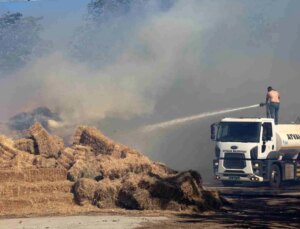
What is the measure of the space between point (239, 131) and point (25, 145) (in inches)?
415

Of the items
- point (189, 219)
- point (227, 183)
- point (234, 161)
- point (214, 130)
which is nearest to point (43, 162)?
point (189, 219)

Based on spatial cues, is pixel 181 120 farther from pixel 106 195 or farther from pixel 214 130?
pixel 106 195

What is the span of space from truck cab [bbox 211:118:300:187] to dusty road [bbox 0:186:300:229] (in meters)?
7.57

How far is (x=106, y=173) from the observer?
2480 centimetres

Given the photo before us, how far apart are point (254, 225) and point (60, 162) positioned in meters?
8.61

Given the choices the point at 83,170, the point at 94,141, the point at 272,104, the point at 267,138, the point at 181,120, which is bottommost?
the point at 83,170

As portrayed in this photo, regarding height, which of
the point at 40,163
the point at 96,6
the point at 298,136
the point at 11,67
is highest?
the point at 96,6

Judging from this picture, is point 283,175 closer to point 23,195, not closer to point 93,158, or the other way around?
point 93,158

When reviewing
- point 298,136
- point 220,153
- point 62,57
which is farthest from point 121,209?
point 62,57

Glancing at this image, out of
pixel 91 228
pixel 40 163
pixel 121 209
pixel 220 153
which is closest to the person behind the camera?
pixel 91 228

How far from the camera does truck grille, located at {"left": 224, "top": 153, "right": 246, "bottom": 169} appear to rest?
107 ft

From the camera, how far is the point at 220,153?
33094 mm

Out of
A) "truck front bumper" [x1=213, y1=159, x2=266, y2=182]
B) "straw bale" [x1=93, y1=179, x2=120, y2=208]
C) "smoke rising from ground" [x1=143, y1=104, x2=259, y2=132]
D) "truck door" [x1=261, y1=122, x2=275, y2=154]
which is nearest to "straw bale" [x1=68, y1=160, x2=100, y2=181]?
"straw bale" [x1=93, y1=179, x2=120, y2=208]

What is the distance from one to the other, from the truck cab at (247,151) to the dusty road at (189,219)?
7566 mm
